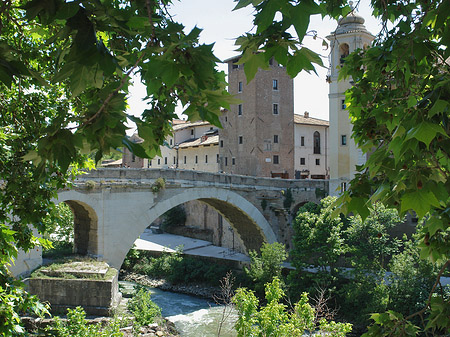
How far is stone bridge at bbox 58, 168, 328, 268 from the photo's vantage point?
1808cm

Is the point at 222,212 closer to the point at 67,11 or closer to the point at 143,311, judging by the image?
the point at 143,311

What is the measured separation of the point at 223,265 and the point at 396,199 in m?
21.2

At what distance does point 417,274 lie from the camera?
1497 cm

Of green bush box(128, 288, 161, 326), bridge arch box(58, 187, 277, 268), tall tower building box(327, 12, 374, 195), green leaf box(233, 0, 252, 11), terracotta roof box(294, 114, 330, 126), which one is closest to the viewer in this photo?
green leaf box(233, 0, 252, 11)

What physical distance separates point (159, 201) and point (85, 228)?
10.7ft

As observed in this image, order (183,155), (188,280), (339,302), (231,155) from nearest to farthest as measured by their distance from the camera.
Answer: (339,302), (188,280), (231,155), (183,155)

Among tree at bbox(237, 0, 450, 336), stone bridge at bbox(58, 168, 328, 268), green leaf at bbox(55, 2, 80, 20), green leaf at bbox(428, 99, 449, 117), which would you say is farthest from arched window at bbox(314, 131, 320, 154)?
green leaf at bbox(55, 2, 80, 20)

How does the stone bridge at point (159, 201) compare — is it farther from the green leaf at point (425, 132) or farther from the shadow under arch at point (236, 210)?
the green leaf at point (425, 132)

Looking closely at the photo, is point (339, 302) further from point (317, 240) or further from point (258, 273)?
point (258, 273)

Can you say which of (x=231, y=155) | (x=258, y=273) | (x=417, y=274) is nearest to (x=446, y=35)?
(x=417, y=274)

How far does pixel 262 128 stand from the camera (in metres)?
29.0

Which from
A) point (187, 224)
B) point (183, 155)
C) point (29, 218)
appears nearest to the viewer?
point (29, 218)

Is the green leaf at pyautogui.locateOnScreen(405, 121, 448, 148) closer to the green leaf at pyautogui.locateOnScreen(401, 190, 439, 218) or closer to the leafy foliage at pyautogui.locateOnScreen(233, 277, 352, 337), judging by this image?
the green leaf at pyautogui.locateOnScreen(401, 190, 439, 218)

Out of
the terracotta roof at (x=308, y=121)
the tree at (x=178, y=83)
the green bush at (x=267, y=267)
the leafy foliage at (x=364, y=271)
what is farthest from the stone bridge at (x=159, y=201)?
the tree at (x=178, y=83)
